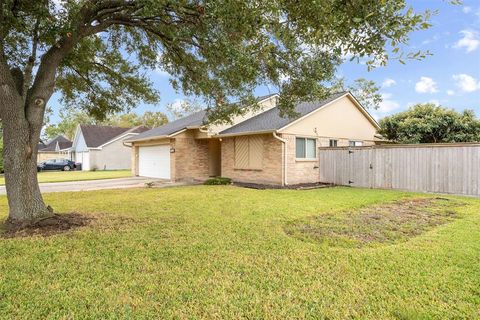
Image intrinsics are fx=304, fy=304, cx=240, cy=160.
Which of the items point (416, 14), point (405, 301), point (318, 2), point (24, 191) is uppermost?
point (318, 2)

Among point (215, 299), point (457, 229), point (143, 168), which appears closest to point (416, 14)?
point (215, 299)

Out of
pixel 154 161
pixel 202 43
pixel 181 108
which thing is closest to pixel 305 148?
pixel 202 43

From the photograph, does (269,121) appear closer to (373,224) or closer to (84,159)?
(373,224)

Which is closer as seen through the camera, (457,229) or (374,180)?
(457,229)

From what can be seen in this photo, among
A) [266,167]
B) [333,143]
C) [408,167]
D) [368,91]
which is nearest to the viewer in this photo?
[408,167]

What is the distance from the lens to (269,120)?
1606cm

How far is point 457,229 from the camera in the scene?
6121 millimetres

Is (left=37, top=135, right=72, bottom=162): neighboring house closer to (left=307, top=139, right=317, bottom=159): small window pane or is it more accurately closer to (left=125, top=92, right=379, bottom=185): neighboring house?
(left=125, top=92, right=379, bottom=185): neighboring house

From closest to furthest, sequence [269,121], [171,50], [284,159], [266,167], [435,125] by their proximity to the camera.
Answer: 1. [171,50]
2. [284,159]
3. [266,167]
4. [269,121]
5. [435,125]

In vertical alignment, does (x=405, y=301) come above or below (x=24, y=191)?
below

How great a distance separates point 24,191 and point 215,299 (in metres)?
5.12

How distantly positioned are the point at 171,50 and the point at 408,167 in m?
10.5

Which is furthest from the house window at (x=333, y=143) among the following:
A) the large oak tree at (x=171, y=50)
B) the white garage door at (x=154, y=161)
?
the white garage door at (x=154, y=161)

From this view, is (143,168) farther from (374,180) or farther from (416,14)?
(416,14)
